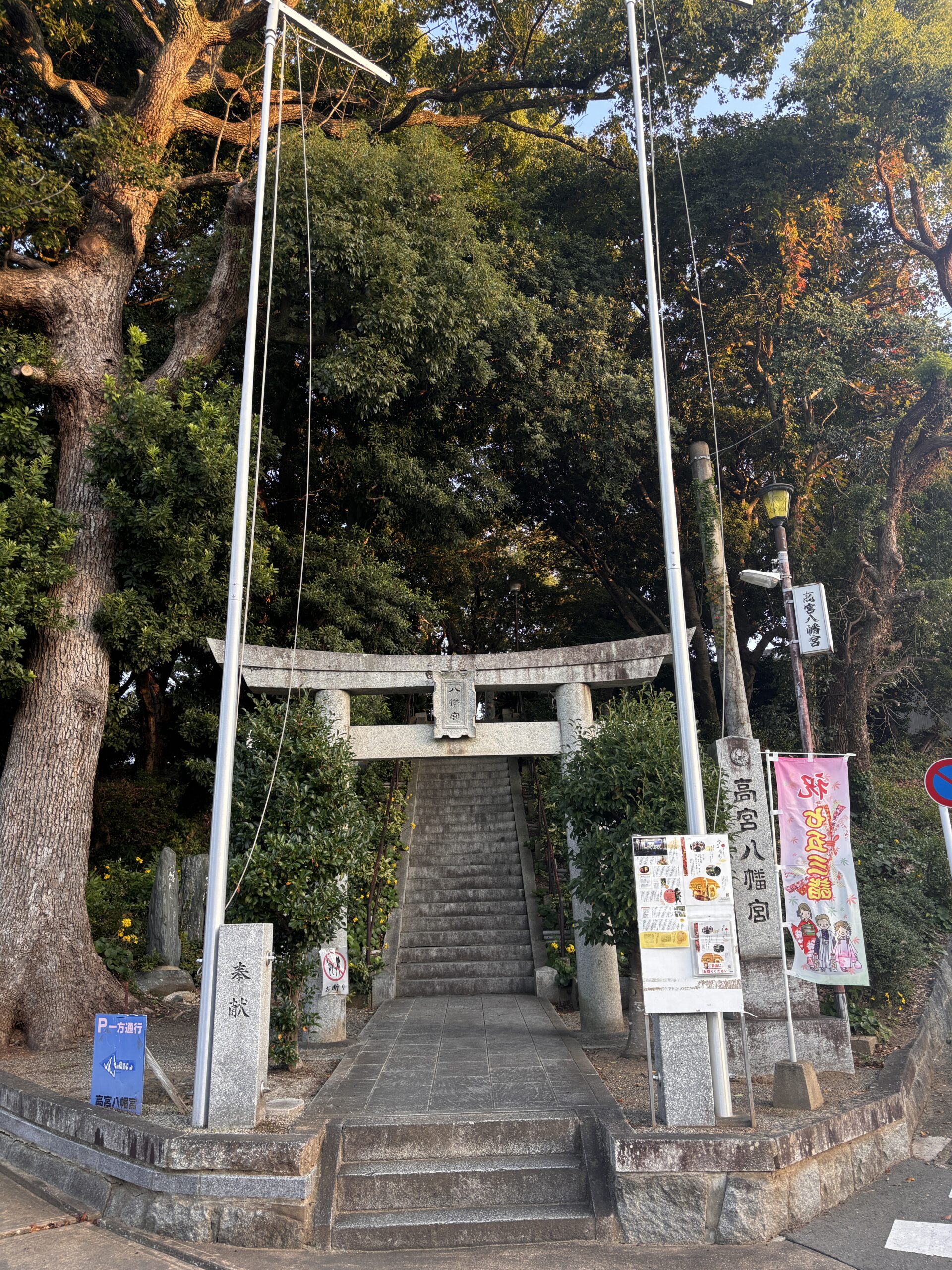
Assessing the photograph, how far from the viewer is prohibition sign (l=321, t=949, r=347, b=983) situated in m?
7.98

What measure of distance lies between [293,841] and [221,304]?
→ 754 cm

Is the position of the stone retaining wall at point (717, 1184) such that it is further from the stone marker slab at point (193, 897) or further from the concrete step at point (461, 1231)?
the stone marker slab at point (193, 897)

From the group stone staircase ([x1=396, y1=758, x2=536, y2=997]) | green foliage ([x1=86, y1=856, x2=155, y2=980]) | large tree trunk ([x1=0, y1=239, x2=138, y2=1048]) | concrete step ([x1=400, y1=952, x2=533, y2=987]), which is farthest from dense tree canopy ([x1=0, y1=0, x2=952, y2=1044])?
concrete step ([x1=400, y1=952, x2=533, y2=987])

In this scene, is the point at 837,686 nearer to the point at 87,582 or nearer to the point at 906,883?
the point at 906,883

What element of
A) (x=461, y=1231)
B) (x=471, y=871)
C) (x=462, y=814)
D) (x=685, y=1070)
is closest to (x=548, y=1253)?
(x=461, y=1231)

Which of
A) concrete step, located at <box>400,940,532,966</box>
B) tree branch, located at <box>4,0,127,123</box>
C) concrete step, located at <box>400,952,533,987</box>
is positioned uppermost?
tree branch, located at <box>4,0,127,123</box>

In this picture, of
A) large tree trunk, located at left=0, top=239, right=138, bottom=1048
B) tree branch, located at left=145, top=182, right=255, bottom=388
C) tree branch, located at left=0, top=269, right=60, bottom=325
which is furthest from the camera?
tree branch, located at left=145, top=182, right=255, bottom=388

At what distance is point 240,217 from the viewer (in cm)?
1056

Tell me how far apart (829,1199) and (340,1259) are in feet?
10.3

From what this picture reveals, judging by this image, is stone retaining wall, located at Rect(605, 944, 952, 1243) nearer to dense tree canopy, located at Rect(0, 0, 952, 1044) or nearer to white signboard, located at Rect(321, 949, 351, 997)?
white signboard, located at Rect(321, 949, 351, 997)

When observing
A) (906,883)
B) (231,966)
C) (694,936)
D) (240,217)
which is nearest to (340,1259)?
(231,966)

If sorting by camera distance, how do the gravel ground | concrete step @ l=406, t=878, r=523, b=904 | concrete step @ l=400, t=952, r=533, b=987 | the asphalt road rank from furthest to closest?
concrete step @ l=406, t=878, r=523, b=904 → concrete step @ l=400, t=952, r=533, b=987 → the gravel ground → the asphalt road

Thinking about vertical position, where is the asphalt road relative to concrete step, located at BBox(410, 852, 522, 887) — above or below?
below

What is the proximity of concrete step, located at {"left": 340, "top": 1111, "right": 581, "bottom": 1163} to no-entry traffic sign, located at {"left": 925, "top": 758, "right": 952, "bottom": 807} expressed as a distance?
4073mm
